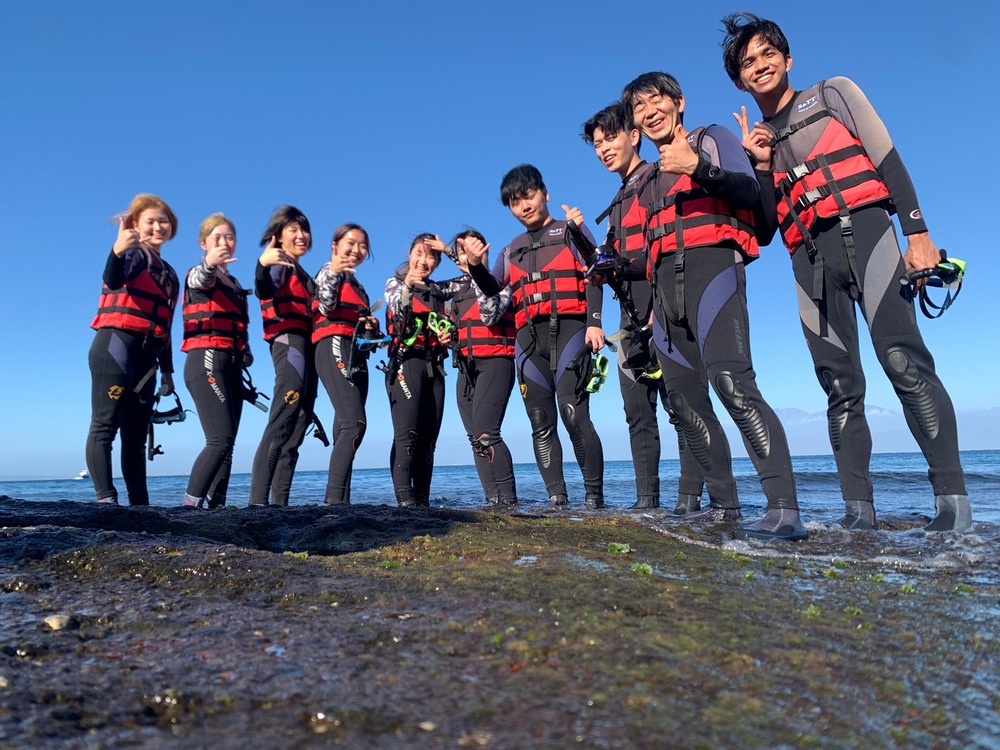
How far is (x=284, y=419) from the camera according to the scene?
Result: 650 cm

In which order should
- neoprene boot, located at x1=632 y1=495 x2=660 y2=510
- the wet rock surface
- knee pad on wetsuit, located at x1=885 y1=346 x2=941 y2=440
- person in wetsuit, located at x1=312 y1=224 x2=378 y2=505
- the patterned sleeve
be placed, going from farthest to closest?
the patterned sleeve
person in wetsuit, located at x1=312 y1=224 x2=378 y2=505
neoprene boot, located at x1=632 y1=495 x2=660 y2=510
knee pad on wetsuit, located at x1=885 y1=346 x2=941 y2=440
the wet rock surface

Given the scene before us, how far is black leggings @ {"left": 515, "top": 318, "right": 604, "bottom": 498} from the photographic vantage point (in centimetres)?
632

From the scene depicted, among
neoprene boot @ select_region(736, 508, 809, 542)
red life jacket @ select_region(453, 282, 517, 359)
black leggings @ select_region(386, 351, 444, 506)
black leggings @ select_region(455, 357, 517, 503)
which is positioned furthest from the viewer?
red life jacket @ select_region(453, 282, 517, 359)

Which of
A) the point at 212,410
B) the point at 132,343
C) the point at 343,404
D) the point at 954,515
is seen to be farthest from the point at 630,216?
the point at 132,343

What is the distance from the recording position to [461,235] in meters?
6.47

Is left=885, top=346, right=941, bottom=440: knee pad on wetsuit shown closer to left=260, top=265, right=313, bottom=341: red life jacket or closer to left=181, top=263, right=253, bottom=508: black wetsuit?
left=260, top=265, right=313, bottom=341: red life jacket

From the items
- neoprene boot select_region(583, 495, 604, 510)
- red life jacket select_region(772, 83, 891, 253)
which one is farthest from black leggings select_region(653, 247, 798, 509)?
neoprene boot select_region(583, 495, 604, 510)

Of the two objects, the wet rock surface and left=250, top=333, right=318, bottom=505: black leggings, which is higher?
left=250, top=333, right=318, bottom=505: black leggings

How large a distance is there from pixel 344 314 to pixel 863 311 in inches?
176

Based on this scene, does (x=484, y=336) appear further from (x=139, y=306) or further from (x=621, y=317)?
(x=139, y=306)

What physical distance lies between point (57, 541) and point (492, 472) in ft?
14.8

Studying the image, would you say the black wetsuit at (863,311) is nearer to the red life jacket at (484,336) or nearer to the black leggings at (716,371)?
the black leggings at (716,371)

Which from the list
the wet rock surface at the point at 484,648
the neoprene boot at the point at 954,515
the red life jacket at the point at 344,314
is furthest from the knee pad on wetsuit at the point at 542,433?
the wet rock surface at the point at 484,648

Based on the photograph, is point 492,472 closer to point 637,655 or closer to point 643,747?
point 637,655
